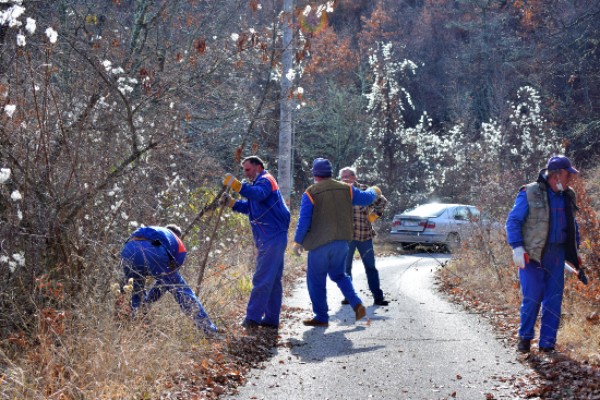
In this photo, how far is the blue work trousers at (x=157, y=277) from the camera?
796cm

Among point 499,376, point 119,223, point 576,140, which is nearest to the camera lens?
point 499,376

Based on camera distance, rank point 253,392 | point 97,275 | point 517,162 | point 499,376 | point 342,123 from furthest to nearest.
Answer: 1. point 342,123
2. point 517,162
3. point 97,275
4. point 499,376
5. point 253,392

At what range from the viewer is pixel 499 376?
709 centimetres

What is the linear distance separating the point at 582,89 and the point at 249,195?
24.2 m

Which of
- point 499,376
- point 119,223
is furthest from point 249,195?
point 499,376

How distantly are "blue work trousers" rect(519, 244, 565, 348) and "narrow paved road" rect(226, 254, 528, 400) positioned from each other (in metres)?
0.36

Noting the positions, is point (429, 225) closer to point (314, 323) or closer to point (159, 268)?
point (314, 323)

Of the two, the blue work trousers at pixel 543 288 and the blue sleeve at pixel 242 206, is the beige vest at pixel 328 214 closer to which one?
the blue sleeve at pixel 242 206

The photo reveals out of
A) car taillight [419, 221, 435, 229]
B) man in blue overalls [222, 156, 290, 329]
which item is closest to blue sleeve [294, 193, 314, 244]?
man in blue overalls [222, 156, 290, 329]

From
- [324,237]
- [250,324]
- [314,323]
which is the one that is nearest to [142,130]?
[324,237]

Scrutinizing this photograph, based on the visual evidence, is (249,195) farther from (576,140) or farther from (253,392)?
(576,140)

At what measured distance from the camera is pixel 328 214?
10086 millimetres

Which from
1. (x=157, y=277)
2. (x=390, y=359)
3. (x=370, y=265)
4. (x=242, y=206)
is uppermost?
(x=242, y=206)

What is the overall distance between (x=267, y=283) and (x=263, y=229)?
60 centimetres
